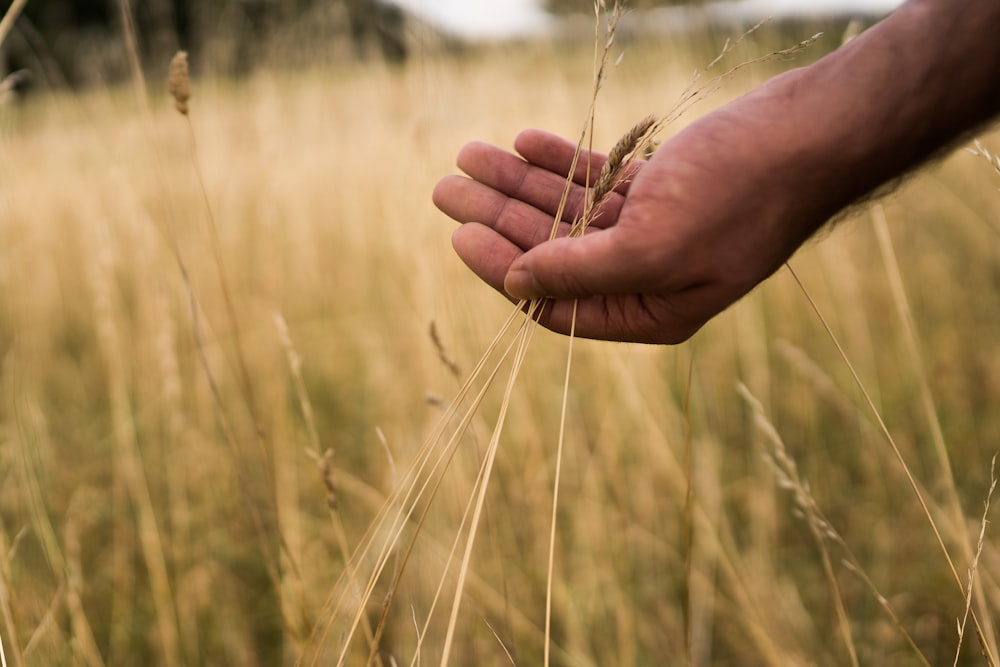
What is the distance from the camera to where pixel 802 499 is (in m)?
0.77

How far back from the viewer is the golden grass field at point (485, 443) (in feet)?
3.95

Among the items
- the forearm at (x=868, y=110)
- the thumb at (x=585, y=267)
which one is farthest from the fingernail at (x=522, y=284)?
the forearm at (x=868, y=110)

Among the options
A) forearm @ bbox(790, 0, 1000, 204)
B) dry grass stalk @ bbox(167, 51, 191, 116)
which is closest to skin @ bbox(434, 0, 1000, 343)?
forearm @ bbox(790, 0, 1000, 204)

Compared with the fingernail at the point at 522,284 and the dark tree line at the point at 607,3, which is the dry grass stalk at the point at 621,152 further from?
the dark tree line at the point at 607,3

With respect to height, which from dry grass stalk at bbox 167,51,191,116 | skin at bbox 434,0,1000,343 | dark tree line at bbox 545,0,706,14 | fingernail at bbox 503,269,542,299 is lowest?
fingernail at bbox 503,269,542,299

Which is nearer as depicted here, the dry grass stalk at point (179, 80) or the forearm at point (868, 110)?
the forearm at point (868, 110)

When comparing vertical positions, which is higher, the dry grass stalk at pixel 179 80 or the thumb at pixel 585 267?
the dry grass stalk at pixel 179 80

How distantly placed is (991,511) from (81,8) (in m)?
20.0

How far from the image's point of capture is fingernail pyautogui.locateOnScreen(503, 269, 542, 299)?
738 mm

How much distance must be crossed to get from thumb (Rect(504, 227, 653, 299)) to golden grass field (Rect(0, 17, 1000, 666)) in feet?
0.56

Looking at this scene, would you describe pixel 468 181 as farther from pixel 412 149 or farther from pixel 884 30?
pixel 412 149

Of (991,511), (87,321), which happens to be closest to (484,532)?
(991,511)

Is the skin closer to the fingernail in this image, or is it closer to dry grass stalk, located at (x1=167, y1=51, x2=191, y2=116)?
the fingernail

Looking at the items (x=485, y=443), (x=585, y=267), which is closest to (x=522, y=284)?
(x=585, y=267)
